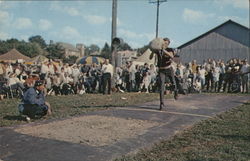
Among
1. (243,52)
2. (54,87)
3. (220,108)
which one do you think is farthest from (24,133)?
(243,52)

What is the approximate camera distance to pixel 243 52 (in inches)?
1689

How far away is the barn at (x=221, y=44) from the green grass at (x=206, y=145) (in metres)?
38.4

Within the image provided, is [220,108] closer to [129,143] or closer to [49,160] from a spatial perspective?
[129,143]

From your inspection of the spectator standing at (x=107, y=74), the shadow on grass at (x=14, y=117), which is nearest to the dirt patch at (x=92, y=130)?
the shadow on grass at (x=14, y=117)

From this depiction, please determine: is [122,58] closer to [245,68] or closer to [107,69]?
[107,69]

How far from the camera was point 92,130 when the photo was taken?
6.31m

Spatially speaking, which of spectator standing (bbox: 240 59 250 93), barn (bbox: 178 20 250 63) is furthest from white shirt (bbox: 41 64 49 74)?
barn (bbox: 178 20 250 63)

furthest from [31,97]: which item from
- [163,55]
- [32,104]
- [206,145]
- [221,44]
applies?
[221,44]

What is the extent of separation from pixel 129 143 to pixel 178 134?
1.32 metres

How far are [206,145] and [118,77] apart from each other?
506 inches

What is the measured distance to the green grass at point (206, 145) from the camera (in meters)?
4.61

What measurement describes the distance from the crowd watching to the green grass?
306 inches

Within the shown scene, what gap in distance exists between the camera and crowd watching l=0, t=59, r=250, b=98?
1494 cm

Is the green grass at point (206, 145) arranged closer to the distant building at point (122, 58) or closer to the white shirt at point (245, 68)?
the white shirt at point (245, 68)
